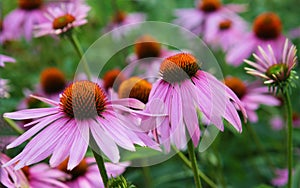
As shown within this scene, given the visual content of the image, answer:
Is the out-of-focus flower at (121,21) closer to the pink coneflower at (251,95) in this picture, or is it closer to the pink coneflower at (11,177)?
the pink coneflower at (251,95)

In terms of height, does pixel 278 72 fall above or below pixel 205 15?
above

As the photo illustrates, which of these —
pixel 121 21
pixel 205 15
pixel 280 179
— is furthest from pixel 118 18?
pixel 280 179

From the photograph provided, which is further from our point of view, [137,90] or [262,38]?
[262,38]

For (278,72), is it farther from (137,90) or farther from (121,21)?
(121,21)

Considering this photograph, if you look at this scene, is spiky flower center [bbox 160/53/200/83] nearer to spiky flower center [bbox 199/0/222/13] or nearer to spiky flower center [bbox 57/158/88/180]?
spiky flower center [bbox 57/158/88/180]

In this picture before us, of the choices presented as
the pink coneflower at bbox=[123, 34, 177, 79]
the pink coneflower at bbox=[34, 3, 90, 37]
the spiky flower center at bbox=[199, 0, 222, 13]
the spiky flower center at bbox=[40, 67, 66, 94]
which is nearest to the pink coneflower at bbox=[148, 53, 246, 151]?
the pink coneflower at bbox=[34, 3, 90, 37]

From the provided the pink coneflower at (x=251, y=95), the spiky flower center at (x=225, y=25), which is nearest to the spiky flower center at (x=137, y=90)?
the pink coneflower at (x=251, y=95)

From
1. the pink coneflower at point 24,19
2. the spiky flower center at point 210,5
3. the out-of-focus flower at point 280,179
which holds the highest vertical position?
the pink coneflower at point 24,19
